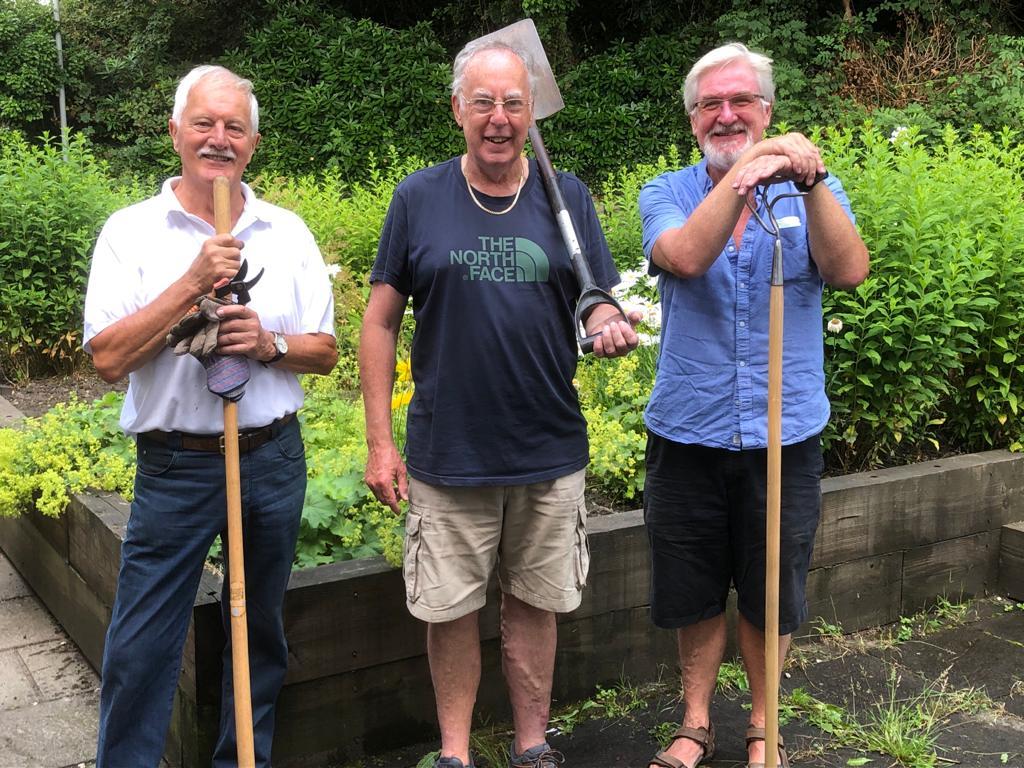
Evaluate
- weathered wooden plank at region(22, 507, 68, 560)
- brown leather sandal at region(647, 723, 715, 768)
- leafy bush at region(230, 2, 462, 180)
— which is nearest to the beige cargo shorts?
brown leather sandal at region(647, 723, 715, 768)

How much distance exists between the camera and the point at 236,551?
2.42 m

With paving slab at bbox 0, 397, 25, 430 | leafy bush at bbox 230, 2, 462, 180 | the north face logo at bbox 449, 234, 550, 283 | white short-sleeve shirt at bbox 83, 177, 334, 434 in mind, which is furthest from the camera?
leafy bush at bbox 230, 2, 462, 180

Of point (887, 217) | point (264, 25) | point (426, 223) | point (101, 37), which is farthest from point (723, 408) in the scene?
point (101, 37)

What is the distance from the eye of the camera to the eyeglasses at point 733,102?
2820 mm

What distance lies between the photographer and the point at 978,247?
15.6 feet

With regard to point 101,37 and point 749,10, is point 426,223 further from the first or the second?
point 101,37

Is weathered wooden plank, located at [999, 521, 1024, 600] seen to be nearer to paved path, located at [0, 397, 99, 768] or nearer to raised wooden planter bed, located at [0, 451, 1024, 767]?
raised wooden planter bed, located at [0, 451, 1024, 767]

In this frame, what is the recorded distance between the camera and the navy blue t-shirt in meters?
2.78

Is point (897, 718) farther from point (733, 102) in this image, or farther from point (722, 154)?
Result: point (733, 102)

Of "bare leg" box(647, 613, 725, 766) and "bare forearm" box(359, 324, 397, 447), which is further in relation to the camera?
"bare leg" box(647, 613, 725, 766)

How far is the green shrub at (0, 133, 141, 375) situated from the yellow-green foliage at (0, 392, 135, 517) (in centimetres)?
244

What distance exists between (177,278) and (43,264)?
4.82m

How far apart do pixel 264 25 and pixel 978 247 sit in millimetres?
14332

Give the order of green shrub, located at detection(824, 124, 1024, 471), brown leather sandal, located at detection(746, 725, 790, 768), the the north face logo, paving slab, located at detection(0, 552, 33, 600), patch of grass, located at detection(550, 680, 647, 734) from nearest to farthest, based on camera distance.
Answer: the the north face logo, brown leather sandal, located at detection(746, 725, 790, 768), patch of grass, located at detection(550, 680, 647, 734), green shrub, located at detection(824, 124, 1024, 471), paving slab, located at detection(0, 552, 33, 600)
